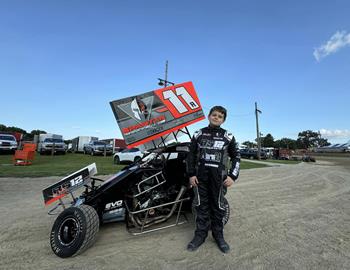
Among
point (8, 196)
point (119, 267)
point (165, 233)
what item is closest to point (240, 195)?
point (165, 233)

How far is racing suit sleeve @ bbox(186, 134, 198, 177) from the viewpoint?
2873 mm

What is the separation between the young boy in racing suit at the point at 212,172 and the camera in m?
2.83

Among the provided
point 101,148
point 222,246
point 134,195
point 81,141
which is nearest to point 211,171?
point 222,246

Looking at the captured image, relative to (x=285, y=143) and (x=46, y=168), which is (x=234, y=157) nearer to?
(x=46, y=168)

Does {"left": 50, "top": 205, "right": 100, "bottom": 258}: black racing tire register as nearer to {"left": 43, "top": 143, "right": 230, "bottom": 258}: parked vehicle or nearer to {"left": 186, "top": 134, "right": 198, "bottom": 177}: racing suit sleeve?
{"left": 43, "top": 143, "right": 230, "bottom": 258}: parked vehicle

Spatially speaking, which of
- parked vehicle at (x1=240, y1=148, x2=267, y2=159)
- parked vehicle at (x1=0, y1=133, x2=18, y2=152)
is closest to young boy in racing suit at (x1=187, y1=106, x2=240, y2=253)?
parked vehicle at (x1=0, y1=133, x2=18, y2=152)

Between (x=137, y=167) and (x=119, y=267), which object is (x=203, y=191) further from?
(x=119, y=267)

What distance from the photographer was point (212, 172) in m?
2.81

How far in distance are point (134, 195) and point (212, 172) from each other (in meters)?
1.09

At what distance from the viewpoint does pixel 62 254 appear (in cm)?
258

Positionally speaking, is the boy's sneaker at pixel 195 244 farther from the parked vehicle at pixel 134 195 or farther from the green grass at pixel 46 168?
the green grass at pixel 46 168

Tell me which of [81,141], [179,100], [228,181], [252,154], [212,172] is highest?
[81,141]

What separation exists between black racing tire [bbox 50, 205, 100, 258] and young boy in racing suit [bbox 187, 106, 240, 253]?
1188 mm

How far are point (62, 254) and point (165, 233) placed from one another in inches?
53.2
